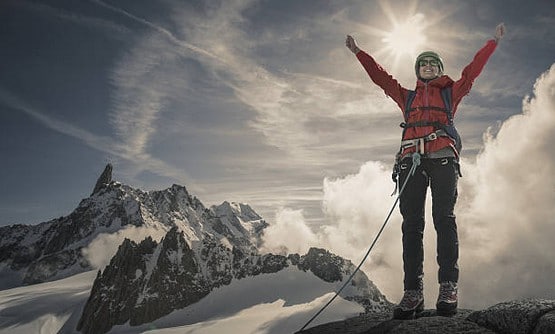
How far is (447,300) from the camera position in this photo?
20.9 feet

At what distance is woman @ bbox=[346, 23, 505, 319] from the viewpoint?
6773 millimetres

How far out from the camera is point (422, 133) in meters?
7.59

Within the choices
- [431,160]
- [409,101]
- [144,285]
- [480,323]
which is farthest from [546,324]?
[144,285]

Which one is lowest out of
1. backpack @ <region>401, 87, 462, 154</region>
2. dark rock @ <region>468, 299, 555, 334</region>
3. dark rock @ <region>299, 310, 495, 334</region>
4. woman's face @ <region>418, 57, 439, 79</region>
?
dark rock @ <region>299, 310, 495, 334</region>

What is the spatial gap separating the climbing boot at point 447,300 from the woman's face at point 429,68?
402cm

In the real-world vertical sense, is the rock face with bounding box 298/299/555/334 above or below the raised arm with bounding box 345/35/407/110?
below

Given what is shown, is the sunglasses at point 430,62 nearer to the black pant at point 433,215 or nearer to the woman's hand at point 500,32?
the woman's hand at point 500,32

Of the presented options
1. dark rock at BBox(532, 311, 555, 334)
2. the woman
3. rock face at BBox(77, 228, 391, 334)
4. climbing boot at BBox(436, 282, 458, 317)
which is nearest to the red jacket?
the woman

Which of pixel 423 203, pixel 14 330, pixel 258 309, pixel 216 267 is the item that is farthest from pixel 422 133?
pixel 14 330

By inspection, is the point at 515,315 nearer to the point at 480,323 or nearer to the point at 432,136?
the point at 480,323

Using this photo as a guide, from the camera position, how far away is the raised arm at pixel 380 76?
8.33 m

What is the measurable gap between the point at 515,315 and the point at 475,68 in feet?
16.3

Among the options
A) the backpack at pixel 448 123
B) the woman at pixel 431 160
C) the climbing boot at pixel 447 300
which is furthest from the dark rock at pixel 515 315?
the backpack at pixel 448 123

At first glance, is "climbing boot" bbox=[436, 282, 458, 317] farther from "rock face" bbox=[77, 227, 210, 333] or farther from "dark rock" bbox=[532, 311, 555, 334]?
"rock face" bbox=[77, 227, 210, 333]
